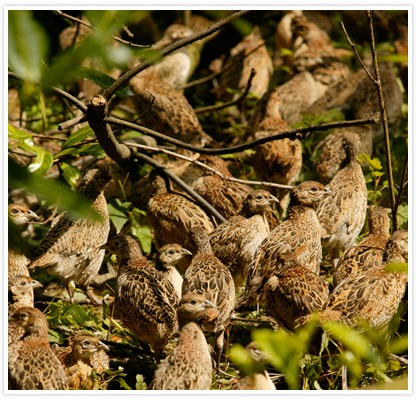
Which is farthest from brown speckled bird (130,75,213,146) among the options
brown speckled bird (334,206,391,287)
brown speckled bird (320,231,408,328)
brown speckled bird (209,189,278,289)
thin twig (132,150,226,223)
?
brown speckled bird (320,231,408,328)

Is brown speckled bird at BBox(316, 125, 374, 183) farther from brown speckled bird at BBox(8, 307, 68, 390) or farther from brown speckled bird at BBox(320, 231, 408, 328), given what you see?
brown speckled bird at BBox(8, 307, 68, 390)

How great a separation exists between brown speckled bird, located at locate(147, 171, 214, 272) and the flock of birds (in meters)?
0.02

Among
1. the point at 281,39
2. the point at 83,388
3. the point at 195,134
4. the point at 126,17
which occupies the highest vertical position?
the point at 126,17

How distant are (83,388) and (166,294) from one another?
107 centimetres

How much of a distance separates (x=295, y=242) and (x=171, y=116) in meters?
3.92

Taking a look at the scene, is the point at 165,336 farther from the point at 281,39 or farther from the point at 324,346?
the point at 281,39

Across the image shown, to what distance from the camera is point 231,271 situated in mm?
5793

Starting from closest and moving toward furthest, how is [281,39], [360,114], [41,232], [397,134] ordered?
[41,232] < [360,114] < [397,134] < [281,39]

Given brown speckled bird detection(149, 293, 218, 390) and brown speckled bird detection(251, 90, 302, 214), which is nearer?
brown speckled bird detection(149, 293, 218, 390)

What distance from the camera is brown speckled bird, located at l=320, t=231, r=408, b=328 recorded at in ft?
14.0

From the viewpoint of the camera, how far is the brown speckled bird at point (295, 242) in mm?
5254

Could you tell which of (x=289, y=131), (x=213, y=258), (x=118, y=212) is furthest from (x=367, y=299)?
(x=118, y=212)

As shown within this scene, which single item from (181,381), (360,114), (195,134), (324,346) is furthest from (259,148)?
(181,381)

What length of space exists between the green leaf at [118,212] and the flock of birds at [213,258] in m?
0.35
